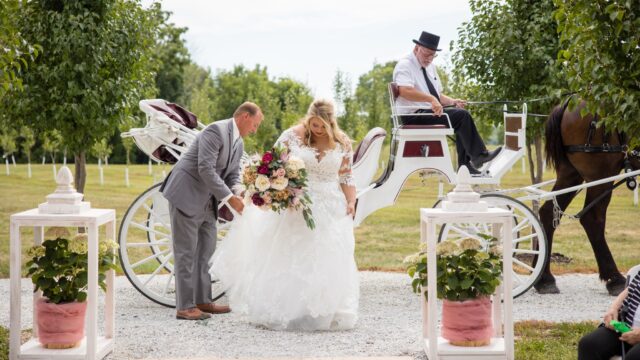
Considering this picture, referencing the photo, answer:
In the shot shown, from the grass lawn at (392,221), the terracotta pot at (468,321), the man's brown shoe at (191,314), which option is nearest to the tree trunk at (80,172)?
the grass lawn at (392,221)

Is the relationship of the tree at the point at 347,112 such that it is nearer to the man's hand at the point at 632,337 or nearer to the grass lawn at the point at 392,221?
the grass lawn at the point at 392,221

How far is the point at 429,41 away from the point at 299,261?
2.70 m

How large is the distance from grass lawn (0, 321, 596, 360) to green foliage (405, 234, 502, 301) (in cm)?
63

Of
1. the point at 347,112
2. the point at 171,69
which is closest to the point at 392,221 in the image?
the point at 347,112

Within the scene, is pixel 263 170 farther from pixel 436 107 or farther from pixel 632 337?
pixel 632 337

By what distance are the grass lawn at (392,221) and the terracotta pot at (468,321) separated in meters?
2.68

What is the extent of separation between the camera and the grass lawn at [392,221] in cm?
1252

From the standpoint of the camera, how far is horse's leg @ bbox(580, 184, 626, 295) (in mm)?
8070

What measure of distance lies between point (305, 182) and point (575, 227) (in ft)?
40.4

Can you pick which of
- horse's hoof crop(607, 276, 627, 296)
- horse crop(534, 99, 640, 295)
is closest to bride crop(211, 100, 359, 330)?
horse crop(534, 99, 640, 295)

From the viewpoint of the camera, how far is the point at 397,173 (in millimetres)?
7594

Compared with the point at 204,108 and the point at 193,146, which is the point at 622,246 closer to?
the point at 193,146

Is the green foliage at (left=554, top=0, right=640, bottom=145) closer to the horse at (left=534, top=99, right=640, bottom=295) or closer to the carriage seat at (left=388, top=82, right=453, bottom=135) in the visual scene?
the carriage seat at (left=388, top=82, right=453, bottom=135)

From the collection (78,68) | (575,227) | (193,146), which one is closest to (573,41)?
(193,146)
